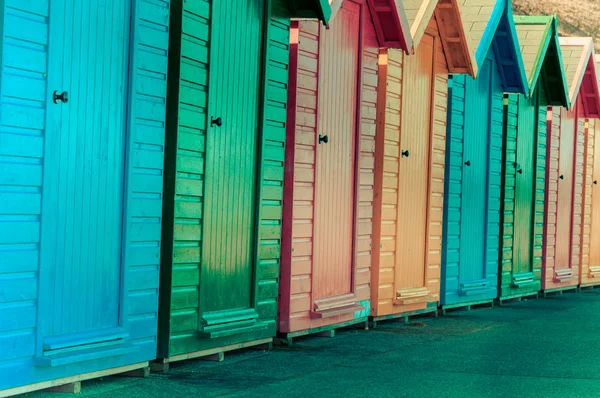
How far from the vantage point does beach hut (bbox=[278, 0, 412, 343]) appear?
37.5ft

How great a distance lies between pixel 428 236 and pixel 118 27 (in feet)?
25.2

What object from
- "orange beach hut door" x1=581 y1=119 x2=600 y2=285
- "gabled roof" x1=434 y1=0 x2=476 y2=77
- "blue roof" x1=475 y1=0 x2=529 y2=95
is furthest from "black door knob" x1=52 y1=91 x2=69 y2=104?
"orange beach hut door" x1=581 y1=119 x2=600 y2=285

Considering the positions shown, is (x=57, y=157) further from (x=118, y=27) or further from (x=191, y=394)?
(x=191, y=394)

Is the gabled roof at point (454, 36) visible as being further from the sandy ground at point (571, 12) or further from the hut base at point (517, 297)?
the sandy ground at point (571, 12)

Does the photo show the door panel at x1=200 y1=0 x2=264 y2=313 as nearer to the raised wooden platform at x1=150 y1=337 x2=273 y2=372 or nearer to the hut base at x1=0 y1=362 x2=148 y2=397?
the raised wooden platform at x1=150 y1=337 x2=273 y2=372

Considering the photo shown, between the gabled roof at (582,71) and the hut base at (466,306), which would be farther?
the gabled roof at (582,71)

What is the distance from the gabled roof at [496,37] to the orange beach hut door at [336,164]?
329 cm

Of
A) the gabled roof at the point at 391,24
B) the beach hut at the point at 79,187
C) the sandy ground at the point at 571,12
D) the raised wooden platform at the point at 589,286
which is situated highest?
the sandy ground at the point at 571,12

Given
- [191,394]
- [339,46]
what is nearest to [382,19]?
[339,46]

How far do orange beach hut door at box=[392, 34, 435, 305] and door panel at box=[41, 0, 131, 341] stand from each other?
6227 millimetres

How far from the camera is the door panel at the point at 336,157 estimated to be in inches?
473

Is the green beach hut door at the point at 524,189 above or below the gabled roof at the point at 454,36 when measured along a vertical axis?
below

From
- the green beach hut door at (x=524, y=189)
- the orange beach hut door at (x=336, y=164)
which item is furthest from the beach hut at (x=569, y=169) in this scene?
the orange beach hut door at (x=336, y=164)

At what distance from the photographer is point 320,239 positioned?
1207 centimetres
